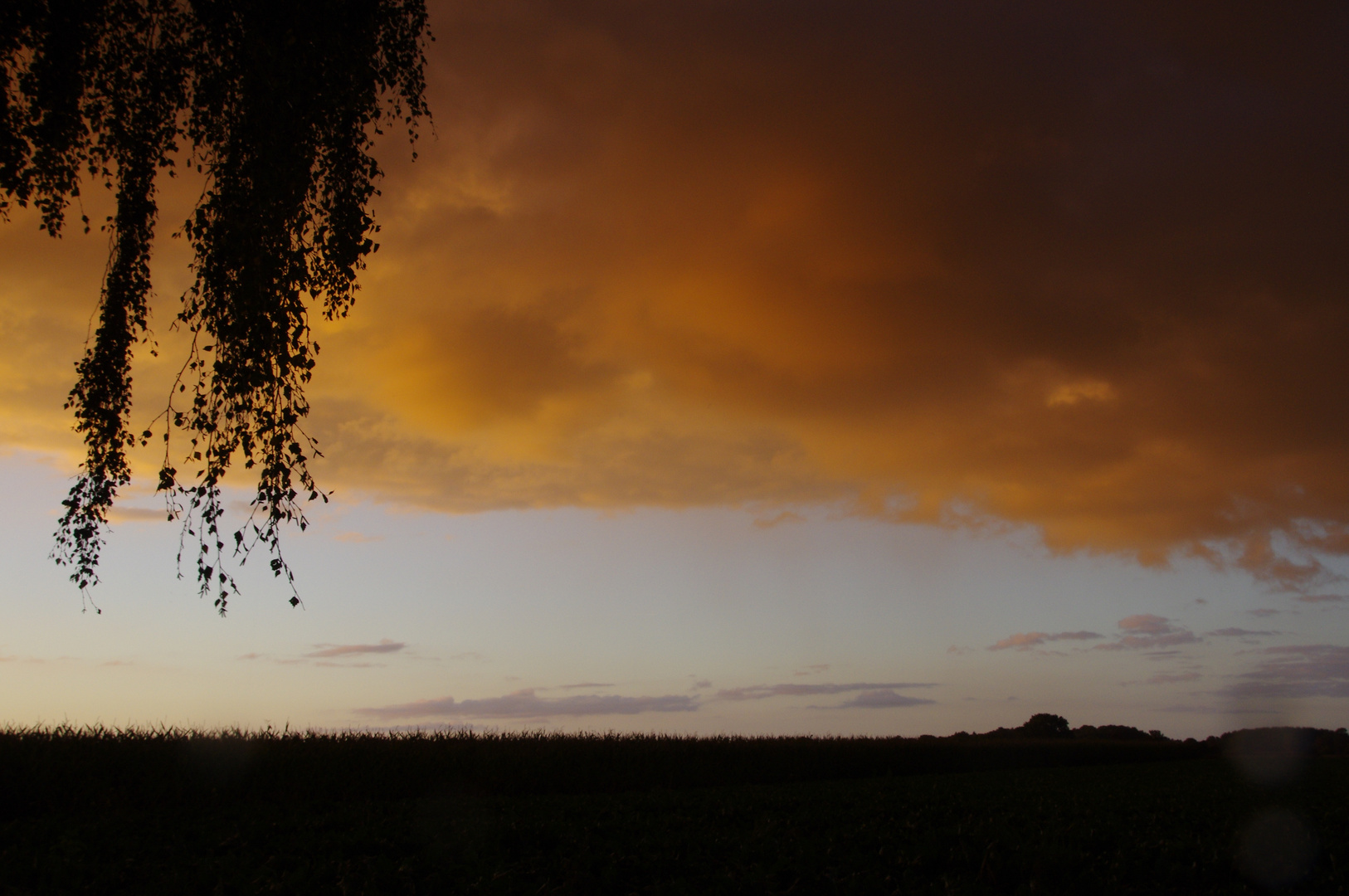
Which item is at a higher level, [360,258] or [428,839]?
[360,258]

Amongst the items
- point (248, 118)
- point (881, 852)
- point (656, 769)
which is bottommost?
point (656, 769)

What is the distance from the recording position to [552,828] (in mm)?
13297

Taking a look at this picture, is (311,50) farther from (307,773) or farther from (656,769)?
(656,769)

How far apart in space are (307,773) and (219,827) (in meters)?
7.27

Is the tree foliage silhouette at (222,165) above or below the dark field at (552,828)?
above

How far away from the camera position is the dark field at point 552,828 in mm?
10281

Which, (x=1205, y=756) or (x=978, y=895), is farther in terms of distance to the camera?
(x=1205, y=756)

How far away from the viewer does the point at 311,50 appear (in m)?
9.23

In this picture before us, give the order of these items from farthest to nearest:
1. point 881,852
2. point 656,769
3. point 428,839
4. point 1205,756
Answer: point 1205,756, point 656,769, point 428,839, point 881,852

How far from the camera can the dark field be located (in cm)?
1028

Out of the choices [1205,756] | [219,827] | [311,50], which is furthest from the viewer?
[1205,756]

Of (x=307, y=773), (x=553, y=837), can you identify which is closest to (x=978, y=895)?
(x=553, y=837)

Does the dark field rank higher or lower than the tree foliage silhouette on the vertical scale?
lower

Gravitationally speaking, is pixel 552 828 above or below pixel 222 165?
below
